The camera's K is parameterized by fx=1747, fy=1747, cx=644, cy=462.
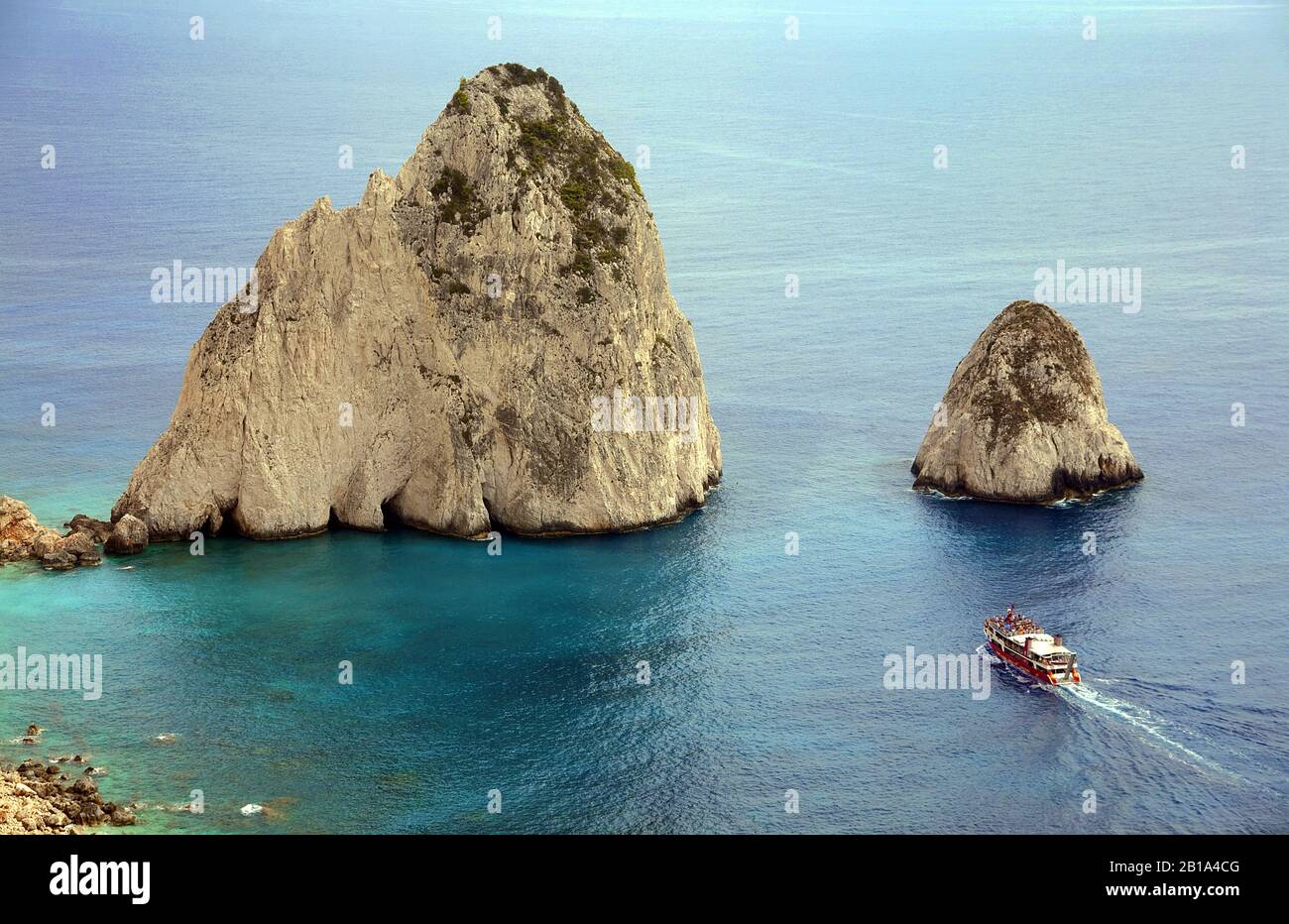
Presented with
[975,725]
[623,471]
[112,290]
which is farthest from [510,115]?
[112,290]

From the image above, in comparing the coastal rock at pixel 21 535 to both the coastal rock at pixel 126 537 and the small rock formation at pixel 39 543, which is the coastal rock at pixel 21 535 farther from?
the coastal rock at pixel 126 537

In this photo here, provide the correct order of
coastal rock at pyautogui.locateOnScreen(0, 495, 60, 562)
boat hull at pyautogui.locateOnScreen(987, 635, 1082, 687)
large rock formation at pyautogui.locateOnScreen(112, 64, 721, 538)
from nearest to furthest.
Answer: boat hull at pyautogui.locateOnScreen(987, 635, 1082, 687), coastal rock at pyautogui.locateOnScreen(0, 495, 60, 562), large rock formation at pyautogui.locateOnScreen(112, 64, 721, 538)

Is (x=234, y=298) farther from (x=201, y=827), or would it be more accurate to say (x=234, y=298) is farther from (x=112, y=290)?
(x=112, y=290)

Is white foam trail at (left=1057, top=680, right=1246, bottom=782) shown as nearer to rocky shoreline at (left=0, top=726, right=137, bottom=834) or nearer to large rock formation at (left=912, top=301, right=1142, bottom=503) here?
large rock formation at (left=912, top=301, right=1142, bottom=503)

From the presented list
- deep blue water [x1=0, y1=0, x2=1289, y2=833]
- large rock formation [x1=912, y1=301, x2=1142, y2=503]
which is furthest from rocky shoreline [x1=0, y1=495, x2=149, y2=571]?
large rock formation [x1=912, y1=301, x2=1142, y2=503]

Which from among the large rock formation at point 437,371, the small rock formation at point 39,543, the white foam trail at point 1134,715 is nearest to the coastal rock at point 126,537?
the small rock formation at point 39,543

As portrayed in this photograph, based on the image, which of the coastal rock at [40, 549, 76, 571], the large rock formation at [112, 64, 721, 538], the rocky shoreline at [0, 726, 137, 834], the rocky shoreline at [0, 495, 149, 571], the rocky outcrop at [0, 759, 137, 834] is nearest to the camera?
the rocky outcrop at [0, 759, 137, 834]
